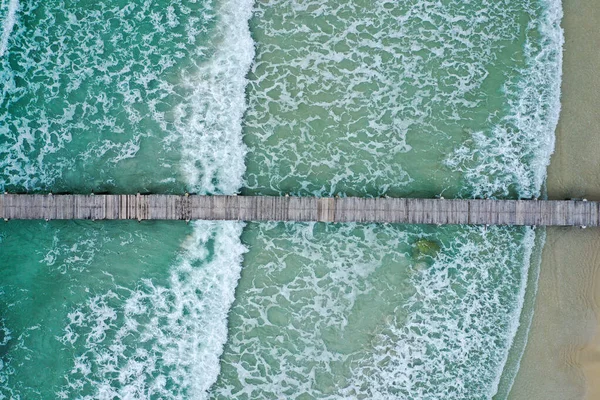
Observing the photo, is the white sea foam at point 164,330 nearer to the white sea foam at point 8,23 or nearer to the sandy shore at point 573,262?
the white sea foam at point 8,23

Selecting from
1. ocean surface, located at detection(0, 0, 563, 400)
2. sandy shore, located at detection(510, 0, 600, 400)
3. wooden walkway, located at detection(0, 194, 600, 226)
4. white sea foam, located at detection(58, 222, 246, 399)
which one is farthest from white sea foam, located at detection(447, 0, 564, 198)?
white sea foam, located at detection(58, 222, 246, 399)

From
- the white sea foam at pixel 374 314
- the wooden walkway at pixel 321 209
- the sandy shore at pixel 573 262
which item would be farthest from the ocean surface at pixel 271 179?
the wooden walkway at pixel 321 209

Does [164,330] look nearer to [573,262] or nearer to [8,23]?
[8,23]

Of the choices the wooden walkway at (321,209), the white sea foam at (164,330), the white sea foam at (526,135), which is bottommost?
the white sea foam at (164,330)

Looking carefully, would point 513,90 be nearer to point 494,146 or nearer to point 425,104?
point 494,146

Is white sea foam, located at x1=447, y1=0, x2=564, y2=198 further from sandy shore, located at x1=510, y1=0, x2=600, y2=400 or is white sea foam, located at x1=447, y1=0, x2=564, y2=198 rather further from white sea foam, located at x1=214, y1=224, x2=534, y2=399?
white sea foam, located at x1=214, y1=224, x2=534, y2=399

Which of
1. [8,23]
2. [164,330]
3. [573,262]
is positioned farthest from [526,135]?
[8,23]
